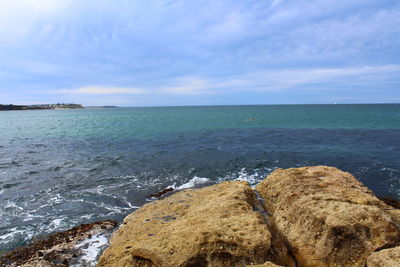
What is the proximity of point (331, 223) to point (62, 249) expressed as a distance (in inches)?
406

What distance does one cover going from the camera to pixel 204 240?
22.1 ft

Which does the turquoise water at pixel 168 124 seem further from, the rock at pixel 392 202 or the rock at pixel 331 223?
the rock at pixel 331 223

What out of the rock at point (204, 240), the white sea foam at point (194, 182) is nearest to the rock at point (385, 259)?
the rock at point (204, 240)

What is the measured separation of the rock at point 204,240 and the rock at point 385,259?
2531 millimetres

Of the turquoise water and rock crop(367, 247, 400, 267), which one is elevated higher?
rock crop(367, 247, 400, 267)

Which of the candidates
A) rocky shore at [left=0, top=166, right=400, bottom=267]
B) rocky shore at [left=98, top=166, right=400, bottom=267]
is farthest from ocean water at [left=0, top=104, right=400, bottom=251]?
rocky shore at [left=98, top=166, right=400, bottom=267]

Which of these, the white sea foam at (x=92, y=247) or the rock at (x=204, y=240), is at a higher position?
the rock at (x=204, y=240)

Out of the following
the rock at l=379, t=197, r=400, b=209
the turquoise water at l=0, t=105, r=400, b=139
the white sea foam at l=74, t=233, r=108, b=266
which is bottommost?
the rock at l=379, t=197, r=400, b=209

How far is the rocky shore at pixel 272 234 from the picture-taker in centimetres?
657

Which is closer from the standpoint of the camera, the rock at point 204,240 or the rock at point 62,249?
the rock at point 204,240

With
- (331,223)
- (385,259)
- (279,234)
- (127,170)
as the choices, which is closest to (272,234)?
(279,234)

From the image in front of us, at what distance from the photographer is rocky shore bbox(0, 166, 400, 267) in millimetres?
6570

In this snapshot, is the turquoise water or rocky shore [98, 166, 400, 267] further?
the turquoise water

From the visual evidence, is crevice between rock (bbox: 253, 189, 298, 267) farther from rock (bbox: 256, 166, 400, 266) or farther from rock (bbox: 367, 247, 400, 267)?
rock (bbox: 367, 247, 400, 267)
